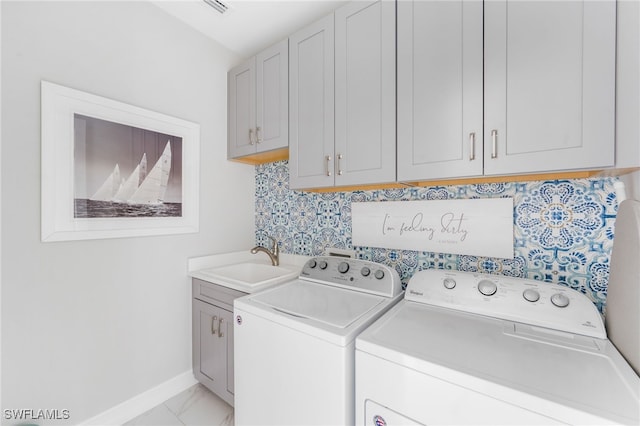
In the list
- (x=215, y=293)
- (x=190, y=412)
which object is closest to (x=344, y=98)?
(x=215, y=293)

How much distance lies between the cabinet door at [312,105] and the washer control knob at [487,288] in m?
0.91

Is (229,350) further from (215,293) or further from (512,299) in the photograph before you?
(512,299)

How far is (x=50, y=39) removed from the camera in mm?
1335

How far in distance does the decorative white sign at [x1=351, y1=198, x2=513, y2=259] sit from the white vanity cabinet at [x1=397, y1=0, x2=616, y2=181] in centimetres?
33

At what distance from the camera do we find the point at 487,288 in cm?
116

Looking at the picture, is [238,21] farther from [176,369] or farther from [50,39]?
[176,369]

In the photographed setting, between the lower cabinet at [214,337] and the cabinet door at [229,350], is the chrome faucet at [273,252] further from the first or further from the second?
the cabinet door at [229,350]

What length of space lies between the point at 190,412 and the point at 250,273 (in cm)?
98

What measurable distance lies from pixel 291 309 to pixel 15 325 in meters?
1.33

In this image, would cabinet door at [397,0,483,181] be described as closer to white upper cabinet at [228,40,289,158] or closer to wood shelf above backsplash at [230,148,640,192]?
wood shelf above backsplash at [230,148,640,192]

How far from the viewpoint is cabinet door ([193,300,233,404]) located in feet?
5.42

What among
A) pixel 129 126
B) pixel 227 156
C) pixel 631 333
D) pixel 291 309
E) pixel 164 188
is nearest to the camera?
pixel 631 333

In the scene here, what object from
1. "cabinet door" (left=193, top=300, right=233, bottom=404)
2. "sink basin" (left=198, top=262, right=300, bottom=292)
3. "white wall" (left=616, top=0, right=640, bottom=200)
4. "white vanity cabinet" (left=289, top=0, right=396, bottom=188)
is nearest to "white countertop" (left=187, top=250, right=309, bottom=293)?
"sink basin" (left=198, top=262, right=300, bottom=292)

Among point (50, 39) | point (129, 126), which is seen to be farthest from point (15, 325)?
point (50, 39)
